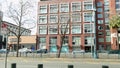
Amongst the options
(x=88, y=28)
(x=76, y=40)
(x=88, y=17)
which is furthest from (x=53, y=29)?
(x=88, y=17)

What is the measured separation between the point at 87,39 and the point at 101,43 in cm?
676

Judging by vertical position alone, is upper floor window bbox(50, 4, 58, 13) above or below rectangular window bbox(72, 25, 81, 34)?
above

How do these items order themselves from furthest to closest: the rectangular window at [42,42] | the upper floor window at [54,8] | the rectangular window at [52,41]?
the upper floor window at [54,8] < the rectangular window at [42,42] < the rectangular window at [52,41]

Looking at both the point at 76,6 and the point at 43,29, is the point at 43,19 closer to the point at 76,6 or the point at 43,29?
the point at 43,29

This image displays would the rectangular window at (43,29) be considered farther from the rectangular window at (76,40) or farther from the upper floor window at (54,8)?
the rectangular window at (76,40)

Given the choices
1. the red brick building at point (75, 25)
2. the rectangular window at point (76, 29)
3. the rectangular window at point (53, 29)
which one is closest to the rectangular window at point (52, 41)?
the red brick building at point (75, 25)

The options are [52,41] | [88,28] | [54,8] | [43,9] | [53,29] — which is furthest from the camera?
[43,9]

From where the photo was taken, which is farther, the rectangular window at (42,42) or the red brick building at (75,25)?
the rectangular window at (42,42)

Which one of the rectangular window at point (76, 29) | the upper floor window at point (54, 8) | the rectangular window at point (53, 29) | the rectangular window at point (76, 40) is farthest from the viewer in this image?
the upper floor window at point (54, 8)

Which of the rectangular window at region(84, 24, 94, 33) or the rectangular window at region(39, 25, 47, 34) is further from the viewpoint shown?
the rectangular window at region(39, 25, 47, 34)

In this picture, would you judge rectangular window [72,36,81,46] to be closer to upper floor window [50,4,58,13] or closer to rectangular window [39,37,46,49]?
rectangular window [39,37,46,49]

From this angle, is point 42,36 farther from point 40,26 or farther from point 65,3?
point 65,3

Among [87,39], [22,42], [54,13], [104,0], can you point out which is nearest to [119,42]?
[87,39]

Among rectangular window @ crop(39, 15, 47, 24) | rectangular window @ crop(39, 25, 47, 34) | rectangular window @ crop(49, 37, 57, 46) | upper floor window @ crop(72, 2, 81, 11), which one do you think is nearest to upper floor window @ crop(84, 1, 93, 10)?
upper floor window @ crop(72, 2, 81, 11)
